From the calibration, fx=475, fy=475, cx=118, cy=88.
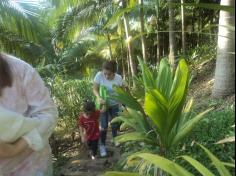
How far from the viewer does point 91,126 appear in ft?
22.4

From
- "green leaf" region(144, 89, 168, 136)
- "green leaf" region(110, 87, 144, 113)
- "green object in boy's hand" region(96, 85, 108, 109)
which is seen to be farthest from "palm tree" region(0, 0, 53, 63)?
"green leaf" region(144, 89, 168, 136)

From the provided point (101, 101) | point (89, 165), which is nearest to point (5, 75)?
point (89, 165)

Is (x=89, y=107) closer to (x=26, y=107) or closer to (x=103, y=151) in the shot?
(x=103, y=151)

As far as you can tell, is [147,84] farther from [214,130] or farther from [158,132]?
[214,130]

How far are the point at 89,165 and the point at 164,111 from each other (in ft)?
8.46

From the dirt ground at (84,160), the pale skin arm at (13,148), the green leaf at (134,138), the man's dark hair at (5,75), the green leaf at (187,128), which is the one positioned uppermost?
the man's dark hair at (5,75)

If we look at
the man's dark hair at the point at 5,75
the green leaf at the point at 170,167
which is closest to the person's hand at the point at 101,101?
the green leaf at the point at 170,167

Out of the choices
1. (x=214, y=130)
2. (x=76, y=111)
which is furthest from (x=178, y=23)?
(x=214, y=130)

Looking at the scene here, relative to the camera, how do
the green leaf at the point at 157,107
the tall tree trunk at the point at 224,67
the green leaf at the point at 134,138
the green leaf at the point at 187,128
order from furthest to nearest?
the tall tree trunk at the point at 224,67
the green leaf at the point at 134,138
the green leaf at the point at 187,128
the green leaf at the point at 157,107

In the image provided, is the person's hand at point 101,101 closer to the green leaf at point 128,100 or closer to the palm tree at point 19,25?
the green leaf at point 128,100

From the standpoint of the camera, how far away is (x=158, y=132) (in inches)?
185

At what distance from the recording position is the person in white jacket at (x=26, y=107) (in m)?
2.05

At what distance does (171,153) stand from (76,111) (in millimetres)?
4649

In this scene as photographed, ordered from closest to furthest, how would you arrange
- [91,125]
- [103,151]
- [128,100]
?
[128,100] < [91,125] < [103,151]
